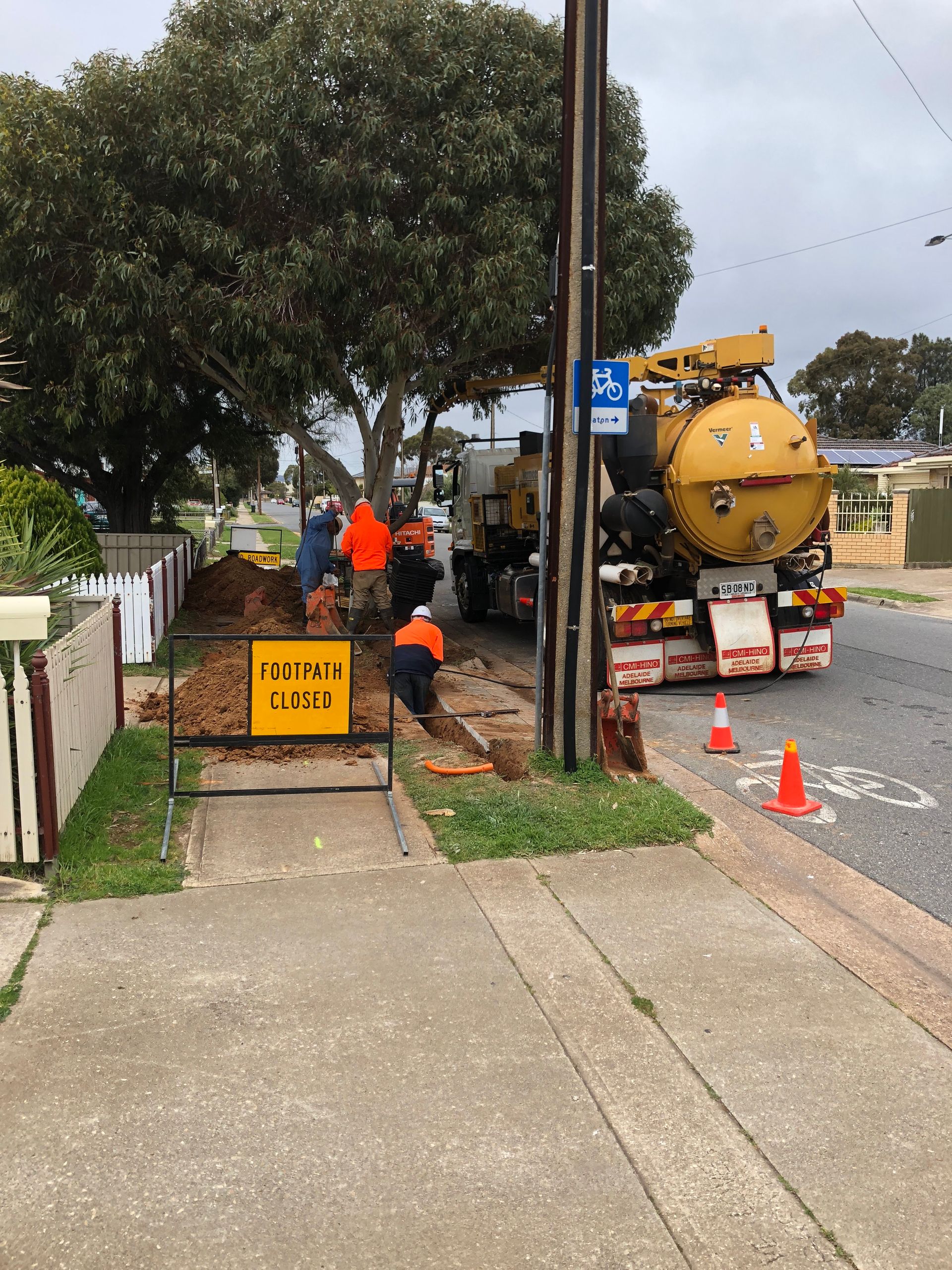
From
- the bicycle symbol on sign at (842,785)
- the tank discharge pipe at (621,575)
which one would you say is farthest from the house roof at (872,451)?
the bicycle symbol on sign at (842,785)

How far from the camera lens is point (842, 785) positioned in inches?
291

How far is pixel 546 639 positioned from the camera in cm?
729

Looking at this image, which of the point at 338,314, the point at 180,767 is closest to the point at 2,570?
the point at 180,767

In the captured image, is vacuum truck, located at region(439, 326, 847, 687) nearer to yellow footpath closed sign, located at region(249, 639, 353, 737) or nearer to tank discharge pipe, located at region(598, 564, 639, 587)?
tank discharge pipe, located at region(598, 564, 639, 587)

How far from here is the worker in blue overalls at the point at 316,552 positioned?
567 inches

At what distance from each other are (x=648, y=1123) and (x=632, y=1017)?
0.66 meters

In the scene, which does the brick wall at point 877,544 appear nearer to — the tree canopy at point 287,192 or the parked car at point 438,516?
the tree canopy at point 287,192

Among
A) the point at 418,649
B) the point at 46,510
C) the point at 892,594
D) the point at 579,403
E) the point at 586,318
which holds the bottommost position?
the point at 892,594

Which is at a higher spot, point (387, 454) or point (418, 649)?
point (387, 454)

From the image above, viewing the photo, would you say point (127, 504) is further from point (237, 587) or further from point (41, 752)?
point (41, 752)

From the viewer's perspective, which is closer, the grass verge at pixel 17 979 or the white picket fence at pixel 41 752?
the grass verge at pixel 17 979

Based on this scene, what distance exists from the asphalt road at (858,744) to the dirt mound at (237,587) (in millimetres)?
4322

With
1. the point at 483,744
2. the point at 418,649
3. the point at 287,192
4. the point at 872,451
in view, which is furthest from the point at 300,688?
the point at 872,451

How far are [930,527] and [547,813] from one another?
23.5m
